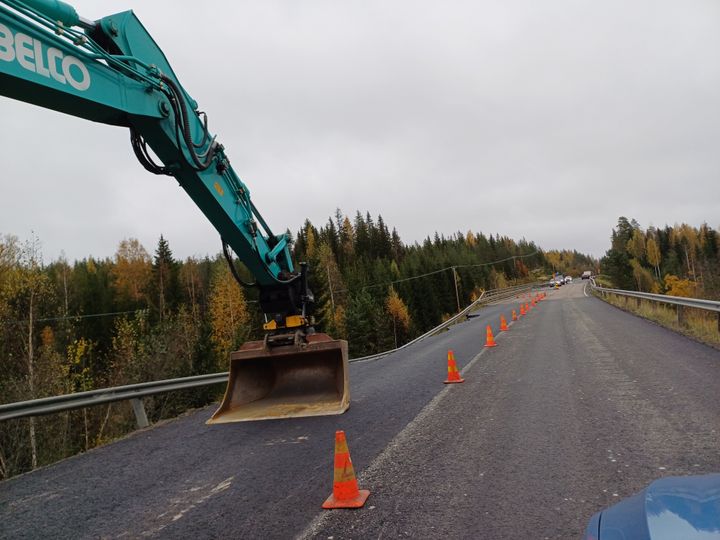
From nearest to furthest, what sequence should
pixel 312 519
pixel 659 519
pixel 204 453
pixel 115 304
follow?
pixel 659 519
pixel 312 519
pixel 204 453
pixel 115 304

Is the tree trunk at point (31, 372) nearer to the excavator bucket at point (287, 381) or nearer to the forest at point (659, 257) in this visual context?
the excavator bucket at point (287, 381)

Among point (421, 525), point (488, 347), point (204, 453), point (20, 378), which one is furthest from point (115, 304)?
point (421, 525)

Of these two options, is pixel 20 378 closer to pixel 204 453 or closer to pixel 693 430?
pixel 204 453

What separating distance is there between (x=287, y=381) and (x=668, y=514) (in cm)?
780

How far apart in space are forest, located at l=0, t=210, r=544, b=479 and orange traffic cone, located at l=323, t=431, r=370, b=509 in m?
11.9

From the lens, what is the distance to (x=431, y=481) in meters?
4.19

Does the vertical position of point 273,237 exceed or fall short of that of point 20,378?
it exceeds it

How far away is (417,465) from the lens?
4.62 meters

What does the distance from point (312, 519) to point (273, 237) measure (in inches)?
231

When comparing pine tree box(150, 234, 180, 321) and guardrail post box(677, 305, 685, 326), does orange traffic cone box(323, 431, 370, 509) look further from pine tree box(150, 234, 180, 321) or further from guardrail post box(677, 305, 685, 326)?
pine tree box(150, 234, 180, 321)

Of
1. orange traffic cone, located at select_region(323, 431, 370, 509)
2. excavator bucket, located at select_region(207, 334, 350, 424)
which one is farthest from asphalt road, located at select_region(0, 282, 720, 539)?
excavator bucket, located at select_region(207, 334, 350, 424)

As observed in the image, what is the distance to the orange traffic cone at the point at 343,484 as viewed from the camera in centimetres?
383

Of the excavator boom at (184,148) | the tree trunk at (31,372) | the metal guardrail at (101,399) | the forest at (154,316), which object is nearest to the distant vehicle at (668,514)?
the excavator boom at (184,148)

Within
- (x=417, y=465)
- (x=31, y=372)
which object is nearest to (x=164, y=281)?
(x=31, y=372)
